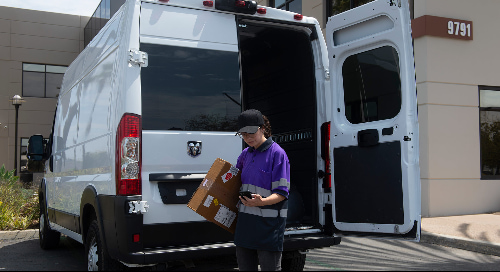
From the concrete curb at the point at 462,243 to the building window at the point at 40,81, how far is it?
1093 inches

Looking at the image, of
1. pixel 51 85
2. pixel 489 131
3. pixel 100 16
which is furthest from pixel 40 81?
pixel 489 131

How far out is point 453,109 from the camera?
11164 millimetres

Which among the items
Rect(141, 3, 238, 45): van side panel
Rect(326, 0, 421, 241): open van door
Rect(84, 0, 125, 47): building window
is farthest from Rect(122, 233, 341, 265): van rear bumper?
Rect(84, 0, 125, 47): building window

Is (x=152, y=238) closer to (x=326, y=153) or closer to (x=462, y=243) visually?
(x=326, y=153)

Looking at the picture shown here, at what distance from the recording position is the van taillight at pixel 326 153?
17.7ft

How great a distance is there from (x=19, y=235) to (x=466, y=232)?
764cm

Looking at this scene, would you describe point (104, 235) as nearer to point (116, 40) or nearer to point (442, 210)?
point (116, 40)

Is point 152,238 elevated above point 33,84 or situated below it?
below

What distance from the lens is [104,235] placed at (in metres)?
4.54

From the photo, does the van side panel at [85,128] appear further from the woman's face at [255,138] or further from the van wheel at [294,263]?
the van wheel at [294,263]

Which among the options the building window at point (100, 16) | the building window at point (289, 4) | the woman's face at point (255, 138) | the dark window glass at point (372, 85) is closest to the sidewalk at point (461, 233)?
the dark window glass at point (372, 85)

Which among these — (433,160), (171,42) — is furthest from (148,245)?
(433,160)

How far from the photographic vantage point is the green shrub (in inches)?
387

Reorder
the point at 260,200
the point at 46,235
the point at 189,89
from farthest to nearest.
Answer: the point at 46,235, the point at 189,89, the point at 260,200
